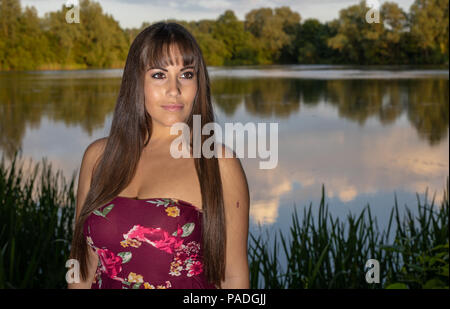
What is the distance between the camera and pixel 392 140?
2022cm

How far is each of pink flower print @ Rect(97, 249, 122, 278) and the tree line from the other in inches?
1200

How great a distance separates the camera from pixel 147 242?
151cm

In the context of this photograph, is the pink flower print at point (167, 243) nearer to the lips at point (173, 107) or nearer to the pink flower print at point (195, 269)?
the pink flower print at point (195, 269)

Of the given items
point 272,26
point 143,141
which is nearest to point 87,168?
point 143,141

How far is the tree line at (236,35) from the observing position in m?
34.0

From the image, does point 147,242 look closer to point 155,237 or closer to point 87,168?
point 155,237

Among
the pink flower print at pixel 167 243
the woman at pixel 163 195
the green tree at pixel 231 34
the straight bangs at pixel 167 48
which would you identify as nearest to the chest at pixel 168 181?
the woman at pixel 163 195

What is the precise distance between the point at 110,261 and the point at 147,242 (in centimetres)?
13

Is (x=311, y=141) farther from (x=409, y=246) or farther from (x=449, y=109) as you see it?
(x=409, y=246)

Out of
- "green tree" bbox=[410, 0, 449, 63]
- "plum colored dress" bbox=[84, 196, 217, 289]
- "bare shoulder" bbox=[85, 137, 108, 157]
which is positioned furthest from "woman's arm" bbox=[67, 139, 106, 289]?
→ "green tree" bbox=[410, 0, 449, 63]

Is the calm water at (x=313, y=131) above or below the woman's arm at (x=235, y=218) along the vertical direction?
below

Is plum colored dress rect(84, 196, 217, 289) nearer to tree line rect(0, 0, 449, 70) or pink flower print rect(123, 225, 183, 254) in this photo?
pink flower print rect(123, 225, 183, 254)

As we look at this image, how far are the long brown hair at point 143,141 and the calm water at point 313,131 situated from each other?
0.31m
